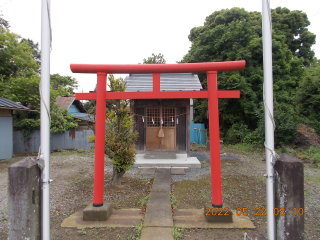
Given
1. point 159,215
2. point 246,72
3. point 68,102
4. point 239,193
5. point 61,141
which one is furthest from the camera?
point 68,102

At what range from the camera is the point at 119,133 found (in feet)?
17.9

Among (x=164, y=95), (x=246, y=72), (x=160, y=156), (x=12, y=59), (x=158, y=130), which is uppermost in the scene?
(x=12, y=59)

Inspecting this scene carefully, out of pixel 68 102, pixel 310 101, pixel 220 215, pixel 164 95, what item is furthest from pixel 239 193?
pixel 68 102

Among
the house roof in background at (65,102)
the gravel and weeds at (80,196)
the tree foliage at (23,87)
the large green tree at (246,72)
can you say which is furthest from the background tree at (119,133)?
the house roof in background at (65,102)

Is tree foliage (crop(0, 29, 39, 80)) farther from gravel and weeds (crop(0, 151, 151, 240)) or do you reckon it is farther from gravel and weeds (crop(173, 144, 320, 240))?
gravel and weeds (crop(173, 144, 320, 240))

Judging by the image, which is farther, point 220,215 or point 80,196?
point 80,196

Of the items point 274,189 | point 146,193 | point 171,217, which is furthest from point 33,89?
point 274,189

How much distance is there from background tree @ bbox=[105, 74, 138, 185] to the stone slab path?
109 centimetres

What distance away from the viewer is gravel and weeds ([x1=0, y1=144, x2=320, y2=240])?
3445mm

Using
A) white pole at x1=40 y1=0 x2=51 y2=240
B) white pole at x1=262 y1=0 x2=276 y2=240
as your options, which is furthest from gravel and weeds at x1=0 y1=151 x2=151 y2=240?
white pole at x1=262 y1=0 x2=276 y2=240

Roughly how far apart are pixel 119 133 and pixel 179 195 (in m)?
2.15

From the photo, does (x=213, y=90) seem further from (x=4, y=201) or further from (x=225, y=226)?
(x=4, y=201)

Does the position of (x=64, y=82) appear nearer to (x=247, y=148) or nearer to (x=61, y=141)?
(x=61, y=141)

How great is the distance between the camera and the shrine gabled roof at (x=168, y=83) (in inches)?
353
